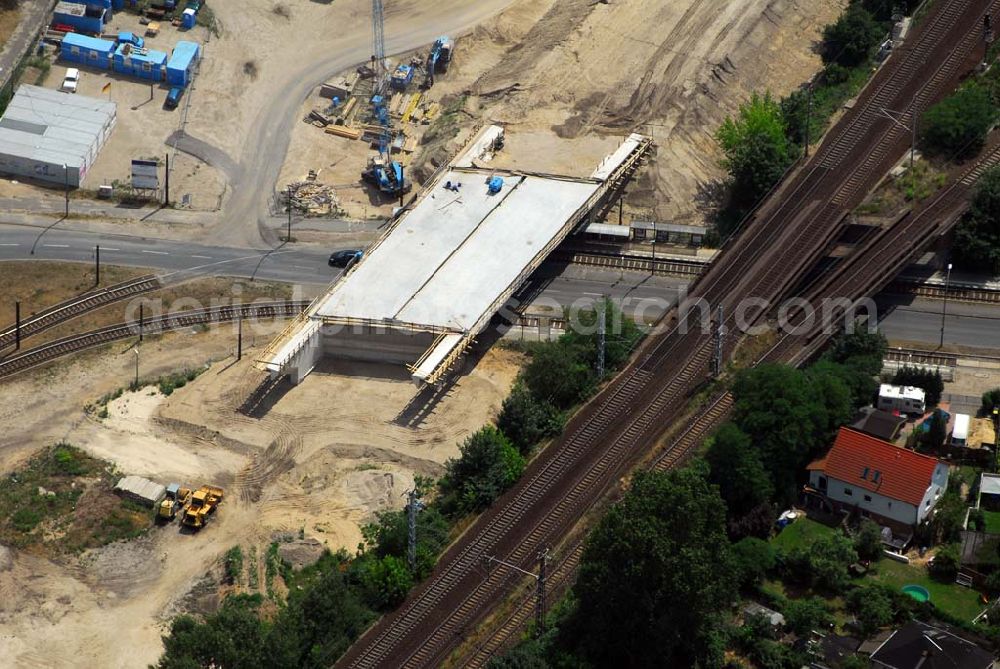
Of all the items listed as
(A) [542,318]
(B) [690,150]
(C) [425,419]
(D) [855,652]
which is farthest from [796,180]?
(D) [855,652]

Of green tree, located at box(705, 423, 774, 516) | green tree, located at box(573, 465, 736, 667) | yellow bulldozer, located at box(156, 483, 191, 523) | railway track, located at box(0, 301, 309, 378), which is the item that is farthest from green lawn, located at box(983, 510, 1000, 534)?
railway track, located at box(0, 301, 309, 378)

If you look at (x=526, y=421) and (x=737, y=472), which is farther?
(x=526, y=421)

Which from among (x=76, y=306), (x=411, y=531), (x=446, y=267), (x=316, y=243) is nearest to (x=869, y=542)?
(x=411, y=531)

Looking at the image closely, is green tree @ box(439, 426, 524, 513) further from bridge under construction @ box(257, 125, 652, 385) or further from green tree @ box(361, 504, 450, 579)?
bridge under construction @ box(257, 125, 652, 385)

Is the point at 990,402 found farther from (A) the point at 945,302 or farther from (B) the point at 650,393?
(B) the point at 650,393

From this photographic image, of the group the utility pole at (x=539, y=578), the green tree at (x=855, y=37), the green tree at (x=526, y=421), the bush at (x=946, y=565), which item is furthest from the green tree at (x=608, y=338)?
the green tree at (x=855, y=37)

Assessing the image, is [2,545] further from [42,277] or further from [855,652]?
[855,652]
